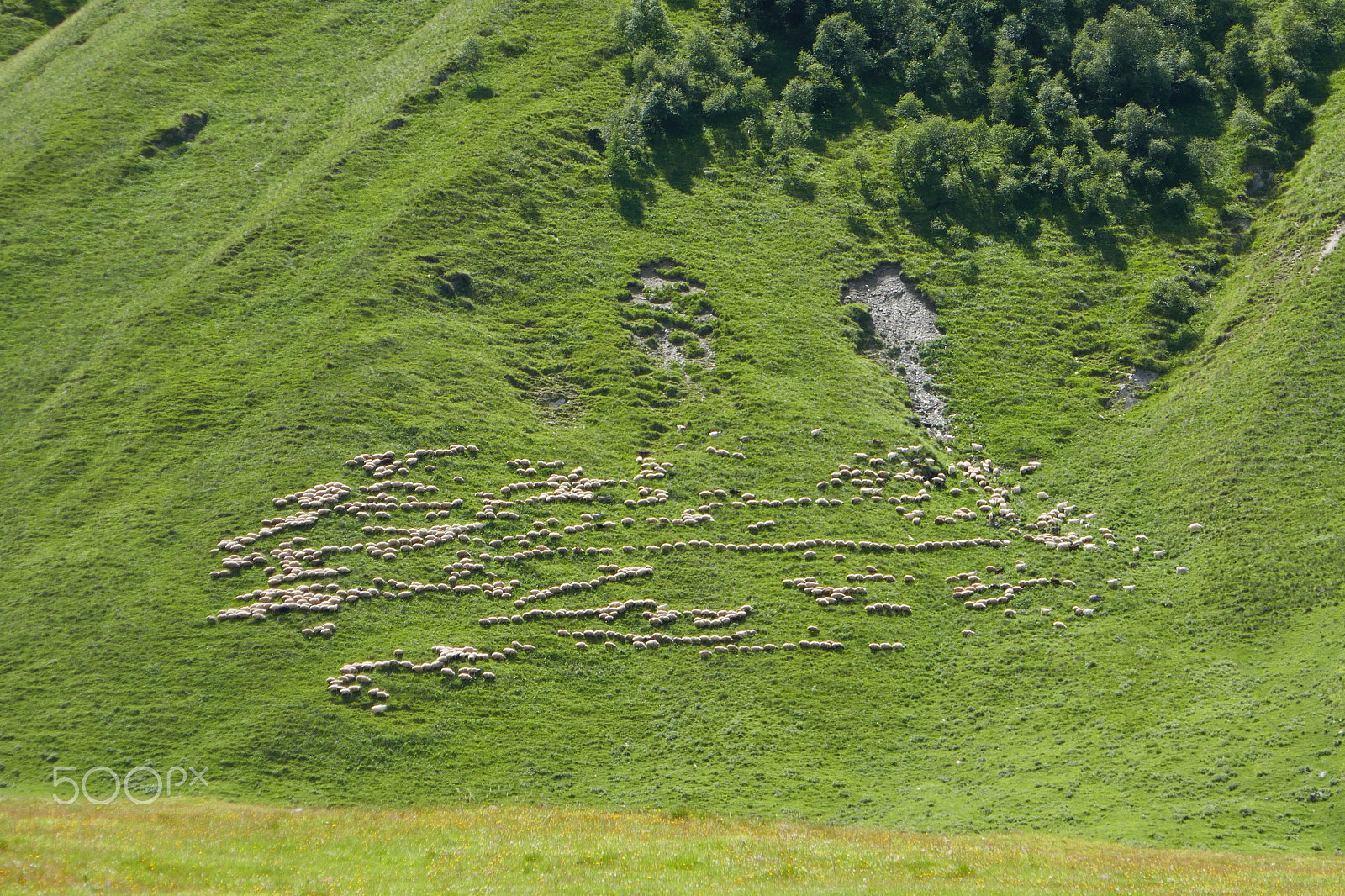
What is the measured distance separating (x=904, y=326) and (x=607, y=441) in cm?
2628

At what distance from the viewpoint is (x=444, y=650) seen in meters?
51.2

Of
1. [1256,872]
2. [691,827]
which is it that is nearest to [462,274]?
[691,827]

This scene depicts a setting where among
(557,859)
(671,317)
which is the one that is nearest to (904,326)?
(671,317)

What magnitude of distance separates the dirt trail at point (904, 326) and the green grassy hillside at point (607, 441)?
4.76 feet

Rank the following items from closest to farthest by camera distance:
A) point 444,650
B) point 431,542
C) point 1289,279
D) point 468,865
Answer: point 468,865 < point 444,650 < point 431,542 < point 1289,279

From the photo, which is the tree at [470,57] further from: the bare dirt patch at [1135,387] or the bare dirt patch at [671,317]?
the bare dirt patch at [1135,387]

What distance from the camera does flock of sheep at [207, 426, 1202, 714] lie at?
53781 millimetres

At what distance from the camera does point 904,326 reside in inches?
3169

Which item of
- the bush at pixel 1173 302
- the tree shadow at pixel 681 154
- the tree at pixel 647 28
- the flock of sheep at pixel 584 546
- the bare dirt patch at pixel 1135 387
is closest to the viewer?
the flock of sheep at pixel 584 546

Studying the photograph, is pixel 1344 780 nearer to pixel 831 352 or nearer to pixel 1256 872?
pixel 1256 872

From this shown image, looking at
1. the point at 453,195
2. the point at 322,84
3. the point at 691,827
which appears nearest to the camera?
the point at 691,827

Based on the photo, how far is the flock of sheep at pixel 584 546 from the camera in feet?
176

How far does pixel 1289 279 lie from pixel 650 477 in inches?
1842

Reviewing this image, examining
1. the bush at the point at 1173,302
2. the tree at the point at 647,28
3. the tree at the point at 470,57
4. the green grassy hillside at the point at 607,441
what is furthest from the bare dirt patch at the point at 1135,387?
the tree at the point at 470,57
